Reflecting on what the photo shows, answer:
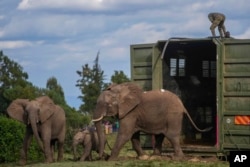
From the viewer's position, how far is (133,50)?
17.3 metres

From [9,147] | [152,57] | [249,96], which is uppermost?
[152,57]

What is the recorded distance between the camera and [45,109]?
17.2 m

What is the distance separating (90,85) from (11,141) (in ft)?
96.8

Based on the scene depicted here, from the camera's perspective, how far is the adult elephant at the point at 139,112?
15.9 m

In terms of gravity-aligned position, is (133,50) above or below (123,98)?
above

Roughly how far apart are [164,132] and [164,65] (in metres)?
2.36

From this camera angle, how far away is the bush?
69.5 feet

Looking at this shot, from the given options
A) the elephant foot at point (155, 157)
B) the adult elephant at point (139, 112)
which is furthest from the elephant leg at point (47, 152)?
the elephant foot at point (155, 157)

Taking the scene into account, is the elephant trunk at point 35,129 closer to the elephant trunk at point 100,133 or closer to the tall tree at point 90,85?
the elephant trunk at point 100,133

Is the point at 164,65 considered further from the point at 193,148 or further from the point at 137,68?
the point at 193,148

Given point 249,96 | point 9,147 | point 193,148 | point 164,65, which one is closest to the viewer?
point 249,96

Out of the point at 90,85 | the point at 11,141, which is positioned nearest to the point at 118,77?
the point at 90,85

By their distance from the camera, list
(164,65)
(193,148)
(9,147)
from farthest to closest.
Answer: (9,147)
(164,65)
(193,148)

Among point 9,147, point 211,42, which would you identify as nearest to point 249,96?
point 211,42
